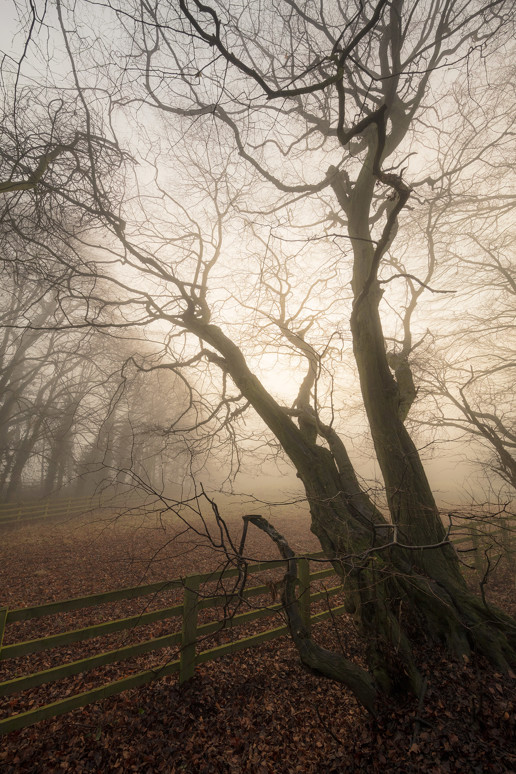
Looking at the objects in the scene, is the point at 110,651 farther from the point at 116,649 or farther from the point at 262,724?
the point at 262,724

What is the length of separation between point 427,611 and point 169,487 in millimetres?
25806

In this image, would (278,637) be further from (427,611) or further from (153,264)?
(153,264)

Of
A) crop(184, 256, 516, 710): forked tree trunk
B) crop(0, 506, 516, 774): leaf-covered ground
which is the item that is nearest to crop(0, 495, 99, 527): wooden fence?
crop(0, 506, 516, 774): leaf-covered ground

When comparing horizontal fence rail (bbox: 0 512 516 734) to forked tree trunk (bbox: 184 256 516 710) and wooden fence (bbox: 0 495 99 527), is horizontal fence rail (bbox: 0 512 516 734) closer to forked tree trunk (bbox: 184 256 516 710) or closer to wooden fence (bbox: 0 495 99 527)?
forked tree trunk (bbox: 184 256 516 710)

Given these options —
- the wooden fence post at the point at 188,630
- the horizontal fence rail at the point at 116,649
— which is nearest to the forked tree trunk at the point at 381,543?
the horizontal fence rail at the point at 116,649

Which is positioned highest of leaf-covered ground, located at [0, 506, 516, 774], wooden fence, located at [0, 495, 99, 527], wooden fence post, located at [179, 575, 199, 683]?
wooden fence, located at [0, 495, 99, 527]

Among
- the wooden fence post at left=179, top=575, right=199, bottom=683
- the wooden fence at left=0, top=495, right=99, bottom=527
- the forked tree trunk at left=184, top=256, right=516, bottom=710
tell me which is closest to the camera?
the forked tree trunk at left=184, top=256, right=516, bottom=710

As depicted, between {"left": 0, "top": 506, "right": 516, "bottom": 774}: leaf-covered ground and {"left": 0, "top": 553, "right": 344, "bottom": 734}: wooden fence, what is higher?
{"left": 0, "top": 553, "right": 344, "bottom": 734}: wooden fence

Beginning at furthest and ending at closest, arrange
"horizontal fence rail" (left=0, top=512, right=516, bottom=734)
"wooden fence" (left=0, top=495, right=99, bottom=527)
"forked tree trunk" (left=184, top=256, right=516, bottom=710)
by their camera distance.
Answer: "wooden fence" (left=0, top=495, right=99, bottom=527) → "forked tree trunk" (left=184, top=256, right=516, bottom=710) → "horizontal fence rail" (left=0, top=512, right=516, bottom=734)

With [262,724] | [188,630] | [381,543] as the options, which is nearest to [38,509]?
[188,630]

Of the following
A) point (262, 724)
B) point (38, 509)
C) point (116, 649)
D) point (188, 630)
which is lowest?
point (262, 724)

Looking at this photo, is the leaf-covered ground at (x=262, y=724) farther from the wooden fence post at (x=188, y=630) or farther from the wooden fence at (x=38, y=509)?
the wooden fence at (x=38, y=509)

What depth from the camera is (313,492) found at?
4758 millimetres

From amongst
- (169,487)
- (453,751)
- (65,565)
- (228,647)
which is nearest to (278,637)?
(228,647)
